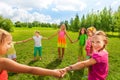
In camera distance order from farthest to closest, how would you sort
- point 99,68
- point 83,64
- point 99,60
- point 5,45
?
point 99,68
point 99,60
point 83,64
point 5,45

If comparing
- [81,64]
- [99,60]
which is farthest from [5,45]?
[99,60]

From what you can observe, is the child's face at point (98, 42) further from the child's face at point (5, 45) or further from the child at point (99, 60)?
the child's face at point (5, 45)

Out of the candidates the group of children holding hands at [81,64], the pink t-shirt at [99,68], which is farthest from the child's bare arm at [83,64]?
the pink t-shirt at [99,68]

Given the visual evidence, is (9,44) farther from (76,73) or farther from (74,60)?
(74,60)

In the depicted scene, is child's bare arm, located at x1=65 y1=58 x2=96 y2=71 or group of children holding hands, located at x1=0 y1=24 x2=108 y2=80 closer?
group of children holding hands, located at x1=0 y1=24 x2=108 y2=80

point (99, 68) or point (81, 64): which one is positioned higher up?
point (81, 64)

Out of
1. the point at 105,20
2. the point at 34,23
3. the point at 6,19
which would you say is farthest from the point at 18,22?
the point at 105,20

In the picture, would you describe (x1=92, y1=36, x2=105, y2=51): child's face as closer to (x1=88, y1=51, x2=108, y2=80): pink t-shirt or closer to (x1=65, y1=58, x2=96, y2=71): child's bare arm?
(x1=88, y1=51, x2=108, y2=80): pink t-shirt

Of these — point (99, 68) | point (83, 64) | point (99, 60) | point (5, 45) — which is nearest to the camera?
point (5, 45)

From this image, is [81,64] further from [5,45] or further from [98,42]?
[5,45]

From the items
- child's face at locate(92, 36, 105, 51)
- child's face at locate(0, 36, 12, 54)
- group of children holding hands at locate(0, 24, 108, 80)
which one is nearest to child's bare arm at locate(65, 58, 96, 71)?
group of children holding hands at locate(0, 24, 108, 80)

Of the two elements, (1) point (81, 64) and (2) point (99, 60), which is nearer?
(1) point (81, 64)

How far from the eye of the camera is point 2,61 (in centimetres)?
338

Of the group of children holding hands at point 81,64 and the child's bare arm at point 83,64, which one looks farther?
the child's bare arm at point 83,64
